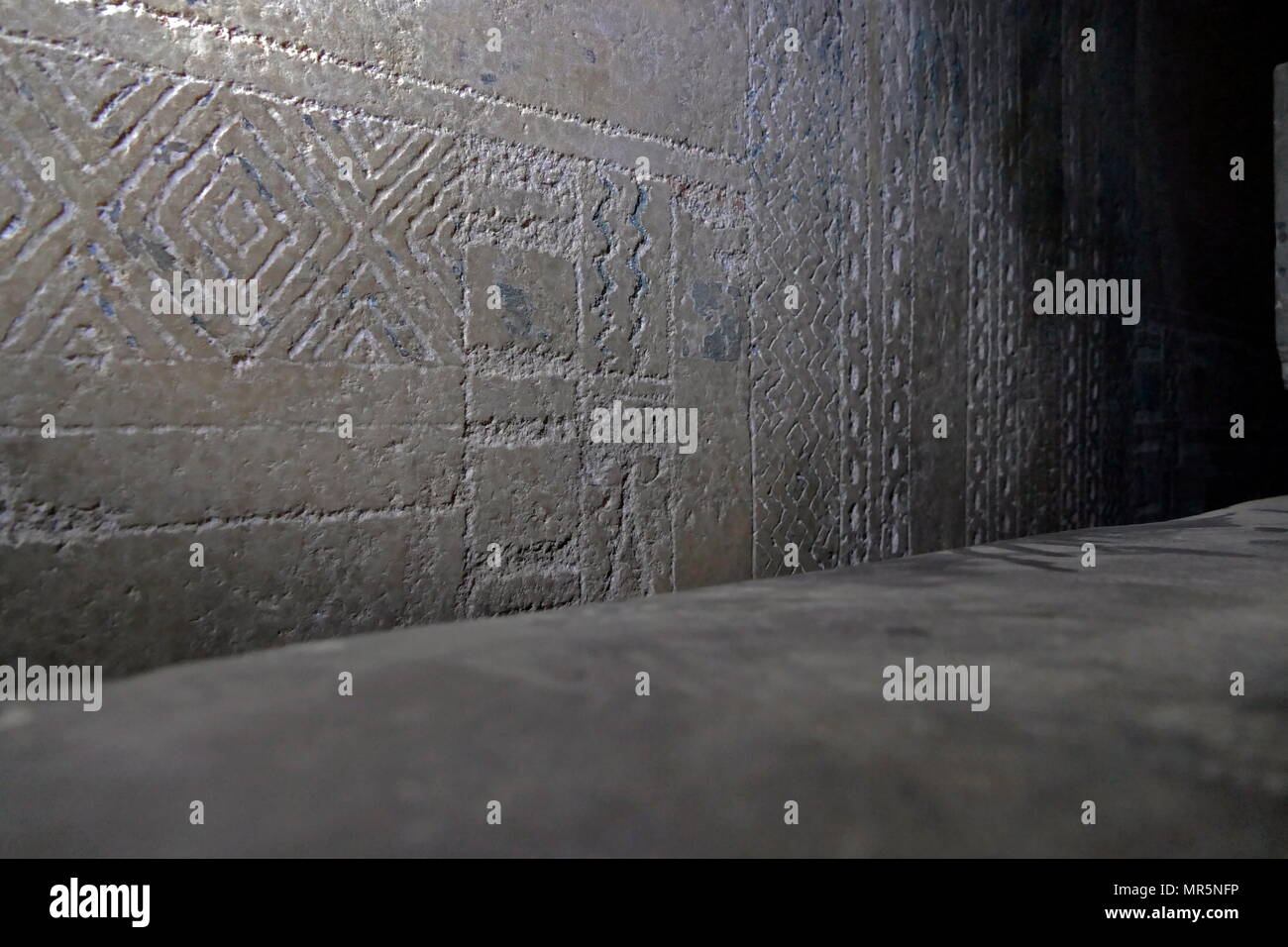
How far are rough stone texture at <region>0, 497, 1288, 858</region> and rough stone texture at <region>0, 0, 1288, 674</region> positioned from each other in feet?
0.84

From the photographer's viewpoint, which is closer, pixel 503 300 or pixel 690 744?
pixel 690 744

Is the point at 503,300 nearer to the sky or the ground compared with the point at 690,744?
nearer to the sky

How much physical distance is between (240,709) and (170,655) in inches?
16.3

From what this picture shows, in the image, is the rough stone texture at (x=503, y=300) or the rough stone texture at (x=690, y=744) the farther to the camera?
the rough stone texture at (x=503, y=300)

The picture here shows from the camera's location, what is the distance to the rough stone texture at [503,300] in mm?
1584

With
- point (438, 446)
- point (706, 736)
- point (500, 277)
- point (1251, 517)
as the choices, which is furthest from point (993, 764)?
point (1251, 517)

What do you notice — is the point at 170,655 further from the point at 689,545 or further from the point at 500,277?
the point at 689,545

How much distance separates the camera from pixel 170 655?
1653mm

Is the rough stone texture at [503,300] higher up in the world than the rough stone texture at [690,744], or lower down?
higher up

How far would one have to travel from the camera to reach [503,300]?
210cm

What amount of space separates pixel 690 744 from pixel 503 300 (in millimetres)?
1249

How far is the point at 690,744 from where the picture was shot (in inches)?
45.6

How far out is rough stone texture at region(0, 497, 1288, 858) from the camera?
916mm

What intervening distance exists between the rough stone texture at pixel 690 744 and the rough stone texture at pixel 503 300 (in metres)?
0.26
